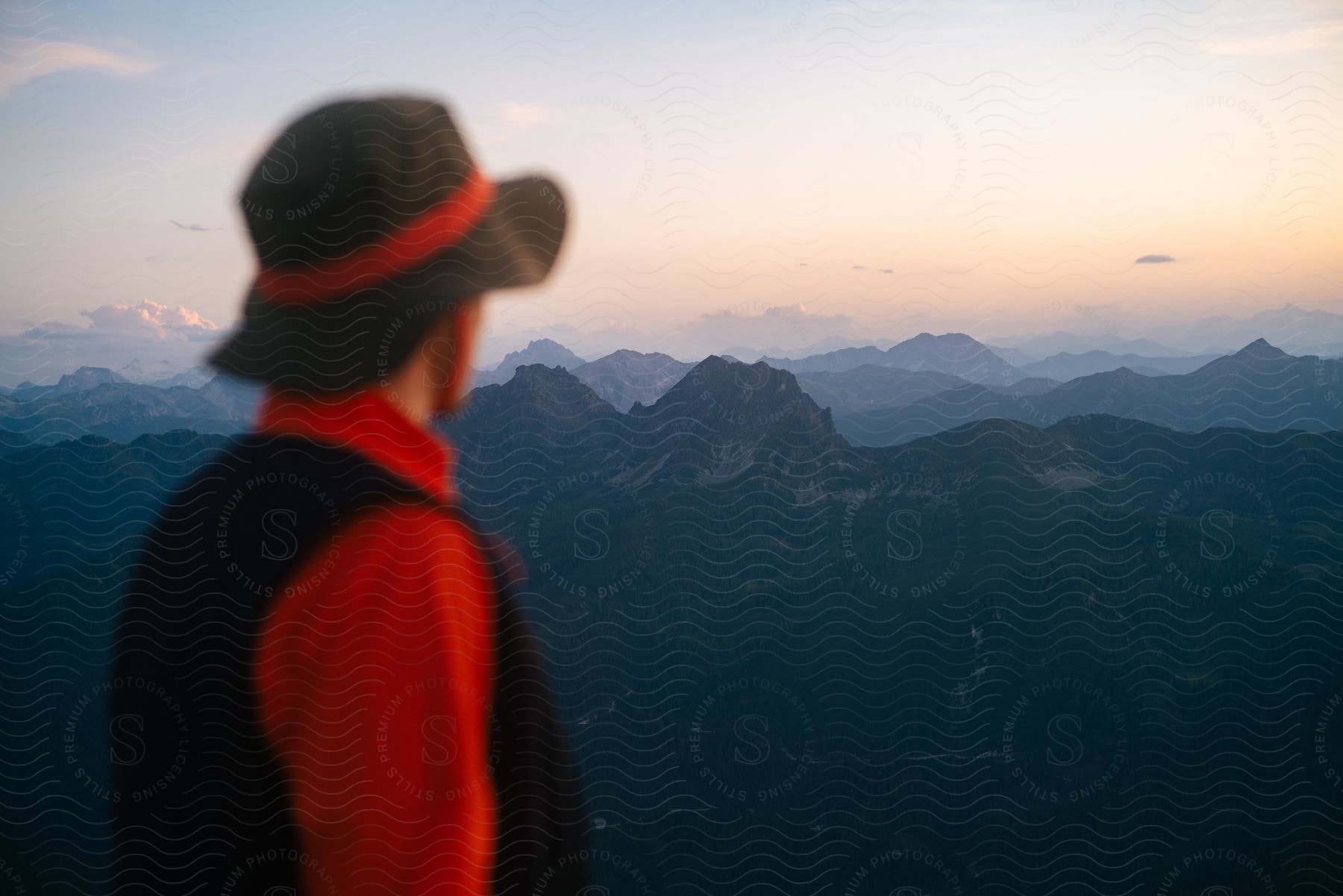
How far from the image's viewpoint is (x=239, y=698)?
61.2 inches

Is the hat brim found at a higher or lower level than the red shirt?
higher

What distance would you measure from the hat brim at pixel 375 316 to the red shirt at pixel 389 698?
176mm

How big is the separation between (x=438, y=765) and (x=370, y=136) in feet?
4.23

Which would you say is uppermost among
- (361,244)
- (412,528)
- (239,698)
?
(361,244)

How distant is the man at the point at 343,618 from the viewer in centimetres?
146

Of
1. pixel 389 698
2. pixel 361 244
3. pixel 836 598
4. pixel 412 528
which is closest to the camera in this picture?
pixel 389 698

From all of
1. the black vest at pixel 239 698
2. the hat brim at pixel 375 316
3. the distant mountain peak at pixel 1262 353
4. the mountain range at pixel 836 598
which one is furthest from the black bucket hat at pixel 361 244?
the distant mountain peak at pixel 1262 353

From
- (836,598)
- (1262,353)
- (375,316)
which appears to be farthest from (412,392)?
(1262,353)

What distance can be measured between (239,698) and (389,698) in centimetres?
34

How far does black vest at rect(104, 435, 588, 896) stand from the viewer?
154cm

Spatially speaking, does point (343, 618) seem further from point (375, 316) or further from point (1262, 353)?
point (1262, 353)

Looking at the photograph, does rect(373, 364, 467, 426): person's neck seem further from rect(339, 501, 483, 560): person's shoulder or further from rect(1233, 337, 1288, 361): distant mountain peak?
rect(1233, 337, 1288, 361): distant mountain peak

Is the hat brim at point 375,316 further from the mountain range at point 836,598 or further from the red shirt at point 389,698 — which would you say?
the mountain range at point 836,598

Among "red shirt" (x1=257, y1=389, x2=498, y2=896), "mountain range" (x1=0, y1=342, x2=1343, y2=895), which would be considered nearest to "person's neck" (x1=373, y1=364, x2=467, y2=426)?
"red shirt" (x1=257, y1=389, x2=498, y2=896)
